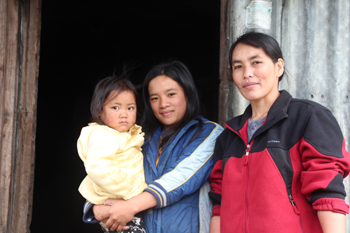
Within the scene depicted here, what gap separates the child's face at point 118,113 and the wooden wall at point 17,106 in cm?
71

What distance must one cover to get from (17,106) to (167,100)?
1152 mm

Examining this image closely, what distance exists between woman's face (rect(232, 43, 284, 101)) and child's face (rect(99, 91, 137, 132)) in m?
0.78

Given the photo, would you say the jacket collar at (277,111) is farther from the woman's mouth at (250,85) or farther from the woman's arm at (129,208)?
the woman's arm at (129,208)

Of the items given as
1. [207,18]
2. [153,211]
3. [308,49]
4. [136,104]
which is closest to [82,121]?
[207,18]

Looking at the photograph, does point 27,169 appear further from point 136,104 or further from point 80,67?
point 80,67

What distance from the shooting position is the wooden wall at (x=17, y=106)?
1.88 metres

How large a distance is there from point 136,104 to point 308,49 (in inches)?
52.2

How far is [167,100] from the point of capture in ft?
6.25

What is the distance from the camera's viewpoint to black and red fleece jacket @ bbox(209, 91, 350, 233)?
3.57 feet

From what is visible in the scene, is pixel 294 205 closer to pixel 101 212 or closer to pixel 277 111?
pixel 277 111

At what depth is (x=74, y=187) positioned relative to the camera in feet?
16.3

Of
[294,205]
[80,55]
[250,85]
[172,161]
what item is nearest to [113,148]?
[172,161]

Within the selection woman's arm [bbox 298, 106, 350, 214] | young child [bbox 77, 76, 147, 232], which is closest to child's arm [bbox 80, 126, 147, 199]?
young child [bbox 77, 76, 147, 232]

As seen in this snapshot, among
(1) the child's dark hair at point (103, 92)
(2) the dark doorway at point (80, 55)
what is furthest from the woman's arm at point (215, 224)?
(2) the dark doorway at point (80, 55)
